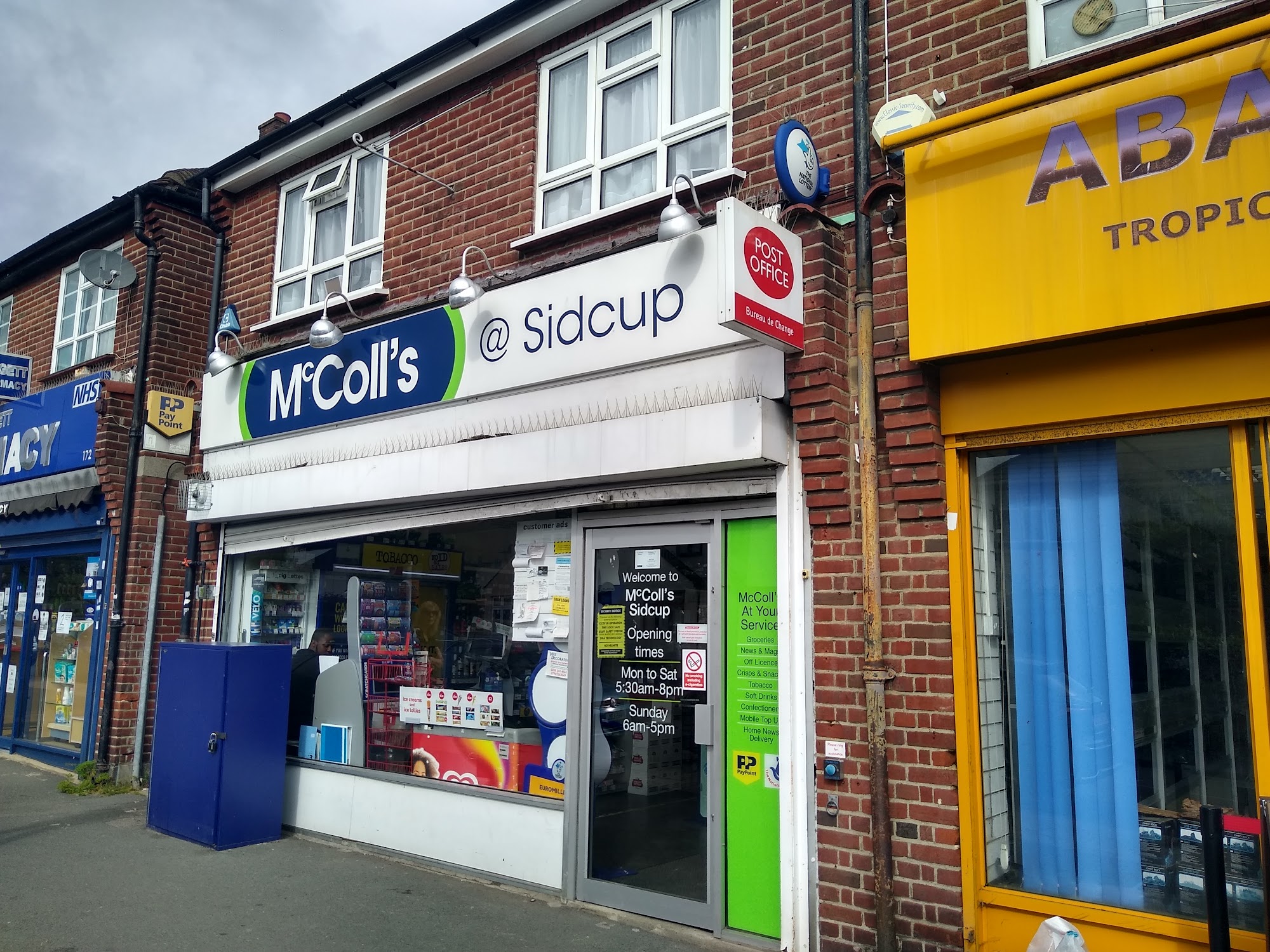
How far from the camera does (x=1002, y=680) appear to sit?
5086 millimetres

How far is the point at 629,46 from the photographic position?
729 cm

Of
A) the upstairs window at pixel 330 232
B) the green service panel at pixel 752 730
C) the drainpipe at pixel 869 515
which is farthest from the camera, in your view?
the upstairs window at pixel 330 232

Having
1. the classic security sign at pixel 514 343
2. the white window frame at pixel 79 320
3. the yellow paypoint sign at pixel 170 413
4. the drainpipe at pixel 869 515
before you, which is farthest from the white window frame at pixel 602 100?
the white window frame at pixel 79 320

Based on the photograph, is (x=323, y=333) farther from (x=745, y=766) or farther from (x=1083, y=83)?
(x=1083, y=83)

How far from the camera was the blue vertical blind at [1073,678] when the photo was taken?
184 inches

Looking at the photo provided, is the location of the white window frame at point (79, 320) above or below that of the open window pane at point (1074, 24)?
above

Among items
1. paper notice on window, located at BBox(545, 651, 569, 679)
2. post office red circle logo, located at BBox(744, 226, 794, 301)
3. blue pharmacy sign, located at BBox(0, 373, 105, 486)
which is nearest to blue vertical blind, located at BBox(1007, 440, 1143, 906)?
post office red circle logo, located at BBox(744, 226, 794, 301)

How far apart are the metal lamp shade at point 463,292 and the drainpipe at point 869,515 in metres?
2.95

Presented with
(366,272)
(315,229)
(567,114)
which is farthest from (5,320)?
(567,114)

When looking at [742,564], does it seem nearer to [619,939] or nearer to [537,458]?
[537,458]

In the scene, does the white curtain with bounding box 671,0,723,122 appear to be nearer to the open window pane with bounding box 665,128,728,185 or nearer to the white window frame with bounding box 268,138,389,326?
the open window pane with bounding box 665,128,728,185

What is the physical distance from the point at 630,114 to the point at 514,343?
188cm

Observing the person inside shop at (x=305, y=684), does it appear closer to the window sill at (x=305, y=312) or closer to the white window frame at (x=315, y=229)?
the window sill at (x=305, y=312)

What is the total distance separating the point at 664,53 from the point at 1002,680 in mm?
4719
